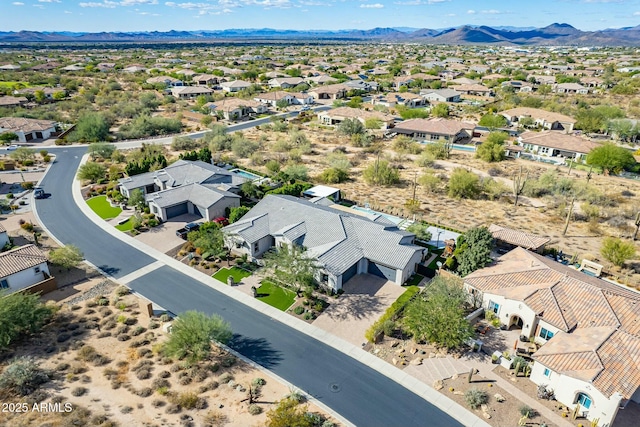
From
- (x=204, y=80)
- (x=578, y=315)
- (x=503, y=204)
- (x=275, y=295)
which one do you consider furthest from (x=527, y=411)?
(x=204, y=80)

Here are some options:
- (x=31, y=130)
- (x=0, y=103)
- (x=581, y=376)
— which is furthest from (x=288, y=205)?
(x=0, y=103)

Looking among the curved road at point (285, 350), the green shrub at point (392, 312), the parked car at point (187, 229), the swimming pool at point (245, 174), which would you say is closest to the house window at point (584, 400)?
the curved road at point (285, 350)

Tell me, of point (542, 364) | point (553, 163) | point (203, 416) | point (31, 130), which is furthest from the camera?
point (31, 130)

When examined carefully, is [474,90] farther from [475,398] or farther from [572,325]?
[475,398]

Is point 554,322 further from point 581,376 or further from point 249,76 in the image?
point 249,76

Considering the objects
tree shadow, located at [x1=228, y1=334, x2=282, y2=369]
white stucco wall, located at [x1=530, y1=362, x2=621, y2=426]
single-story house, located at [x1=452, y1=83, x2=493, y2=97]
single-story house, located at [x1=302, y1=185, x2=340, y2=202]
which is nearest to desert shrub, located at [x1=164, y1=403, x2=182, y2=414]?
tree shadow, located at [x1=228, y1=334, x2=282, y2=369]
